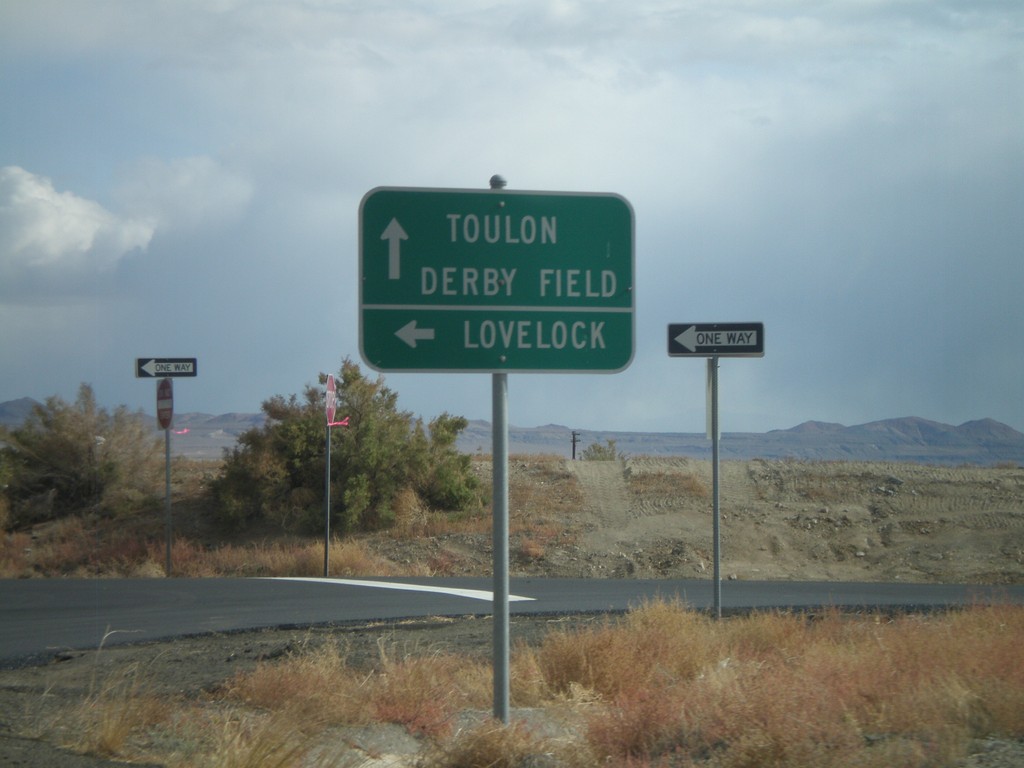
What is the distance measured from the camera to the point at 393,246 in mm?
5480

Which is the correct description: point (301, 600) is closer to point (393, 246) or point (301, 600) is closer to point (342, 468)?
point (393, 246)

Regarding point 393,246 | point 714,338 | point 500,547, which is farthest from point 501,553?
point 714,338

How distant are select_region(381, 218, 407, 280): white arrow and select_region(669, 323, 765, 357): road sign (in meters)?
5.66

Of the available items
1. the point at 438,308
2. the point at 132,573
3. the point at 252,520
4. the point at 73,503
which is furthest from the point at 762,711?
the point at 73,503

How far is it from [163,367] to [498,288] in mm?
15470

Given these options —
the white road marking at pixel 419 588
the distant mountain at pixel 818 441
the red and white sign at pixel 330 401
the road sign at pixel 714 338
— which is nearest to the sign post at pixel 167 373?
the red and white sign at pixel 330 401

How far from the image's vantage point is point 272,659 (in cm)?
919

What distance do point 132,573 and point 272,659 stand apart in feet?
40.7

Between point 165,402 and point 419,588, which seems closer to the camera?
point 419,588

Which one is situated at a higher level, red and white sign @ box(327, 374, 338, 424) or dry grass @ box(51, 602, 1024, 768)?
red and white sign @ box(327, 374, 338, 424)

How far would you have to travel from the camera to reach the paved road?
38.6ft

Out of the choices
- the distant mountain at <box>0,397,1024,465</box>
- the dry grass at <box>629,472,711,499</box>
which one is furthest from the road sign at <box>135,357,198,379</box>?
the distant mountain at <box>0,397,1024,465</box>

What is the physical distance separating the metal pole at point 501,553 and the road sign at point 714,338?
5.50 metres

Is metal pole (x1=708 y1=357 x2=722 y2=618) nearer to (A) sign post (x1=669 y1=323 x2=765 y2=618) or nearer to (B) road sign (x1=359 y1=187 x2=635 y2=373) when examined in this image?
(A) sign post (x1=669 y1=323 x2=765 y2=618)
